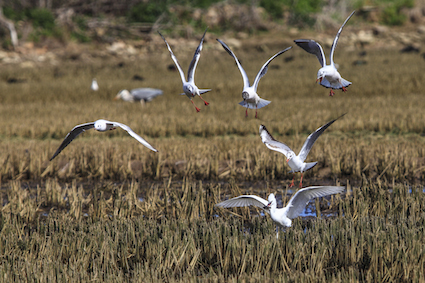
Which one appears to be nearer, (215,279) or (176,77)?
(215,279)

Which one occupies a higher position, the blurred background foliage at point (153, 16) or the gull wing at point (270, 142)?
the gull wing at point (270, 142)

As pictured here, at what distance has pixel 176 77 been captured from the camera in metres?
23.5

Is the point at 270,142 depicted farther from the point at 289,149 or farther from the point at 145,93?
the point at 145,93

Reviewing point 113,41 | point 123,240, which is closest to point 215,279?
point 123,240

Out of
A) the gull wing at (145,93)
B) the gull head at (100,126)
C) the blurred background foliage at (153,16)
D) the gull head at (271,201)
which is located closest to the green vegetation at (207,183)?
the gull head at (271,201)

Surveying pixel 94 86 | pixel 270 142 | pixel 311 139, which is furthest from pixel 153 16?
pixel 311 139

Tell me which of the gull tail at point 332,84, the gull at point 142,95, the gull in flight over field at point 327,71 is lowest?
the gull at point 142,95

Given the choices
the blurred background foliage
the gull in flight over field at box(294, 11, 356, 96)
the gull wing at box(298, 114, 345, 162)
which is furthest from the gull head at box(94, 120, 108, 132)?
the blurred background foliage

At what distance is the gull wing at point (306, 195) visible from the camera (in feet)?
15.1

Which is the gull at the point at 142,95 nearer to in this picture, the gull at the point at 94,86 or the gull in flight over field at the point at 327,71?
the gull at the point at 94,86

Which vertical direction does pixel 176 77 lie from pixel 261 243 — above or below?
below

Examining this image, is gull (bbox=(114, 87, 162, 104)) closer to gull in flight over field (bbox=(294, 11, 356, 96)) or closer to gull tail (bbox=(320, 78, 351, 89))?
gull in flight over field (bbox=(294, 11, 356, 96))

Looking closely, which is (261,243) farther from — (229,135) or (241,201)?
(229,135)

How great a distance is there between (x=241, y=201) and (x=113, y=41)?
2721cm
